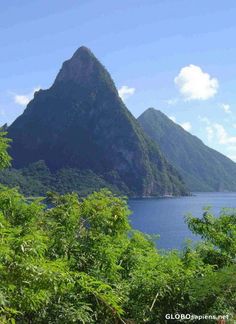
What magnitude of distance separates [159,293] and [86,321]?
64.8 inches

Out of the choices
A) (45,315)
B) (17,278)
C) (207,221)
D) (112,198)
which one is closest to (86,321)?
(45,315)

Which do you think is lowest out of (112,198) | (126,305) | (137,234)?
(126,305)

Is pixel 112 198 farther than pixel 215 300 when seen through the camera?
Yes

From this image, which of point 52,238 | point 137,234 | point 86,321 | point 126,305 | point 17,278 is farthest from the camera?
point 137,234

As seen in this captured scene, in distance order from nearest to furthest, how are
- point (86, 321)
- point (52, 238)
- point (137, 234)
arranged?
point (86, 321) → point (52, 238) → point (137, 234)

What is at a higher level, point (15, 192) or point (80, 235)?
Result: point (15, 192)

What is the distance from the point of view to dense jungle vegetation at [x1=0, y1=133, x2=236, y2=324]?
18.4ft

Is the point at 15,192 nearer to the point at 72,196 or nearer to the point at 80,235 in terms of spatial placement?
the point at 72,196

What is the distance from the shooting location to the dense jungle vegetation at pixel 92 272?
559cm

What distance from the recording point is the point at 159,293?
8.16 metres

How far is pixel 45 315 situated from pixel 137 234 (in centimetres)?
564

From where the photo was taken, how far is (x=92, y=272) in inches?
328

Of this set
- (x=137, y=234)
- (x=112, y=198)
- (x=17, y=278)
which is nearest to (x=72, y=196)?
(x=112, y=198)

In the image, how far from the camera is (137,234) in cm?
1252
